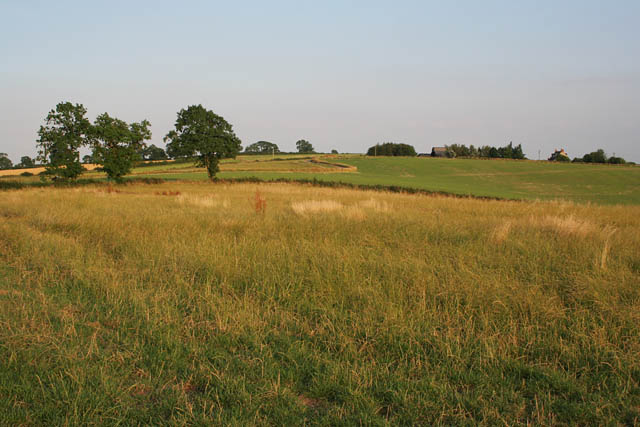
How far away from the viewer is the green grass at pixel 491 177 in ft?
129

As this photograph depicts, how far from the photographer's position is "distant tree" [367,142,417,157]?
126m

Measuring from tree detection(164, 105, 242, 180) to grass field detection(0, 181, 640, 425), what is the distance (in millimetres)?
30612

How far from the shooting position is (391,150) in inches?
5015

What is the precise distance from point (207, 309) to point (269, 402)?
6.12ft

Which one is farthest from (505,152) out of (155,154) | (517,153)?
(155,154)

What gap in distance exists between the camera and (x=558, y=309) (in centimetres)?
405

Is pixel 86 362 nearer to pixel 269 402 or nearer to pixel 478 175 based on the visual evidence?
pixel 269 402

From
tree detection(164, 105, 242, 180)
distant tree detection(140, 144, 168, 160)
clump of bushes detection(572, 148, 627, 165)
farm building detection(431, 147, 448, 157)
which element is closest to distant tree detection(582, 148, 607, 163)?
clump of bushes detection(572, 148, 627, 165)

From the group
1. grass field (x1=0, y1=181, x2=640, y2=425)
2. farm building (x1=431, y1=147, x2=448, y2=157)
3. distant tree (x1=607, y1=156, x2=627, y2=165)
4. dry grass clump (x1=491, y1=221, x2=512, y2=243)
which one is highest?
farm building (x1=431, y1=147, x2=448, y2=157)

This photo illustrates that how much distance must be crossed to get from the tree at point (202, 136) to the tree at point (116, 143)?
12.0ft

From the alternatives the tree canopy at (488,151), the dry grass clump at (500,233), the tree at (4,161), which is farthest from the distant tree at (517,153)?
the tree at (4,161)

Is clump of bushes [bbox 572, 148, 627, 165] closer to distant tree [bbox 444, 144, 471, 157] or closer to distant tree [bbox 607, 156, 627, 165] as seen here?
distant tree [bbox 607, 156, 627, 165]

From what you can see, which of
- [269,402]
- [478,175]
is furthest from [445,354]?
[478,175]

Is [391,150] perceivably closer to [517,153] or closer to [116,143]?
[517,153]
